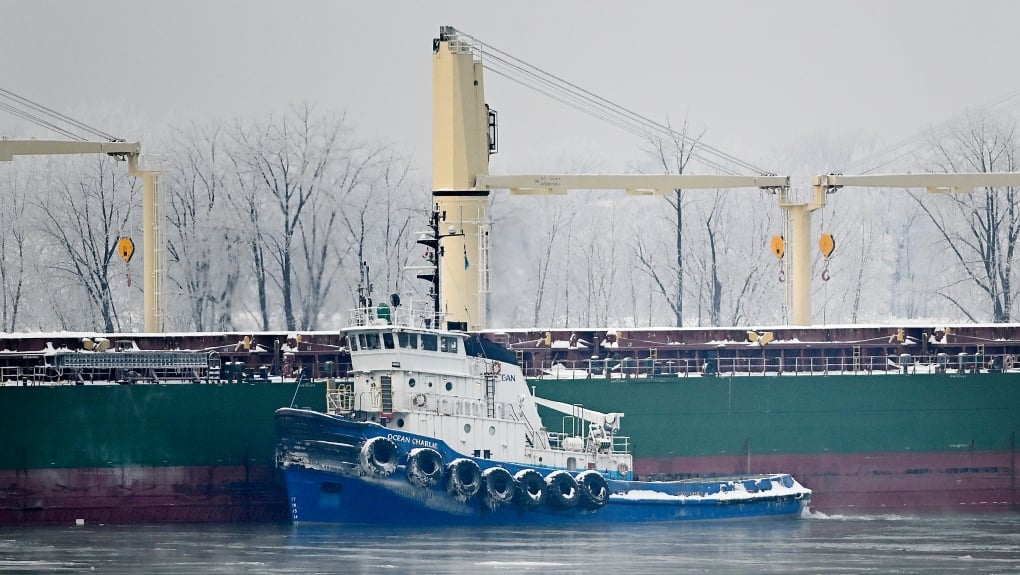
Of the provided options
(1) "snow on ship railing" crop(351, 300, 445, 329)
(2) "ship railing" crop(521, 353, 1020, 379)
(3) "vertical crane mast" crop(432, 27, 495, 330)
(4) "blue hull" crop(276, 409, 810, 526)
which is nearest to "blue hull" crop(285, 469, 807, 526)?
(4) "blue hull" crop(276, 409, 810, 526)

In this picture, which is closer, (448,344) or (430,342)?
(430,342)

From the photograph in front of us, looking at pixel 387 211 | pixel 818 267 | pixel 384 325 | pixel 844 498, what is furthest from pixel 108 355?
pixel 818 267

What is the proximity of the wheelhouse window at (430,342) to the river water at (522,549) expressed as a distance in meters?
3.88

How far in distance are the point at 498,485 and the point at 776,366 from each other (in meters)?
10.6

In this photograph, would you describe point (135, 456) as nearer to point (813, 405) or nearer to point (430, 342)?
point (430, 342)

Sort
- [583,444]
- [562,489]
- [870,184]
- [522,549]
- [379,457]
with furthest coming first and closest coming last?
[870,184], [583,444], [562,489], [379,457], [522,549]

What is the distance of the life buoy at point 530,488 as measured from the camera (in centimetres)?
4350

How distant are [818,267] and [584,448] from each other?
104 feet

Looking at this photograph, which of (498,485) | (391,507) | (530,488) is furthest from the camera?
(530,488)

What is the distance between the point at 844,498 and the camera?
4931 centimetres

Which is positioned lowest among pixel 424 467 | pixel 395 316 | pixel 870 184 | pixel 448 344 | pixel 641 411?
pixel 424 467

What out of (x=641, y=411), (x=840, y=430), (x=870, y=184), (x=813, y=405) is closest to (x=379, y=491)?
(x=641, y=411)

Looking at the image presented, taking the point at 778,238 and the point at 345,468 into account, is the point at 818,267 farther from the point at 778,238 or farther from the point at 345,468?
the point at 345,468

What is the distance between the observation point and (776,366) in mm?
51031
